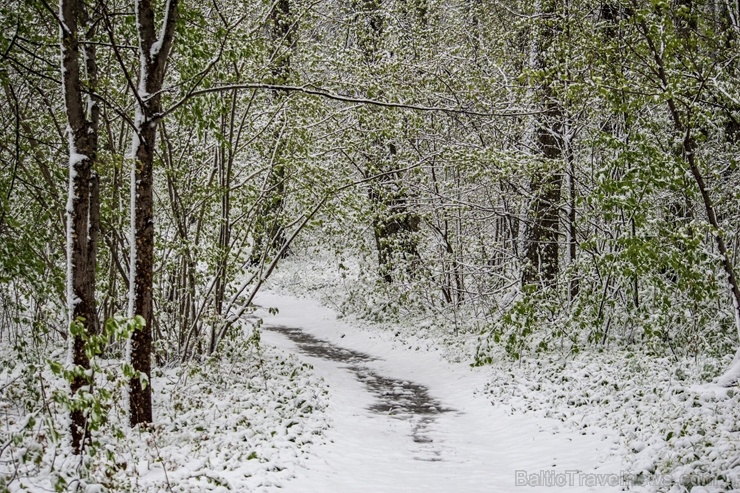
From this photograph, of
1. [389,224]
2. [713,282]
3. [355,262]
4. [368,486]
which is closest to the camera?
[368,486]

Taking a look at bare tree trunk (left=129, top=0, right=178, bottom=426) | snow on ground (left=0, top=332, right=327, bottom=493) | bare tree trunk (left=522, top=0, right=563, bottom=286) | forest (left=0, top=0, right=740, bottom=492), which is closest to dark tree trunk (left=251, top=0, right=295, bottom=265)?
Result: forest (left=0, top=0, right=740, bottom=492)

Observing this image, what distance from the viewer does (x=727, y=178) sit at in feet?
33.9

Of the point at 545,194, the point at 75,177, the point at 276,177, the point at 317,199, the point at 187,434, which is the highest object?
the point at 276,177

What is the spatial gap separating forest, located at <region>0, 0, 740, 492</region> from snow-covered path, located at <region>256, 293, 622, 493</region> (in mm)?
496

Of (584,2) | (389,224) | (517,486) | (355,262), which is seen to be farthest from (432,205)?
(355,262)

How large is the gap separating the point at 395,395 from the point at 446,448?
125 inches

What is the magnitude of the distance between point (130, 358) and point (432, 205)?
9.01 metres

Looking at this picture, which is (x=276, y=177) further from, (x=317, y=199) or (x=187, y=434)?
(x=187, y=434)

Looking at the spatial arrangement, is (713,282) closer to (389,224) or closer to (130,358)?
(130,358)

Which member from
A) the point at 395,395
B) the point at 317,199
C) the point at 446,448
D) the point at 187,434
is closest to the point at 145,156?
the point at 187,434

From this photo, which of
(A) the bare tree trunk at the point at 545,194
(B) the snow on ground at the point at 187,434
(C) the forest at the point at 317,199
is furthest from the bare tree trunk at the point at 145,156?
(A) the bare tree trunk at the point at 545,194

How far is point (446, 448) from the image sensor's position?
8141 millimetres

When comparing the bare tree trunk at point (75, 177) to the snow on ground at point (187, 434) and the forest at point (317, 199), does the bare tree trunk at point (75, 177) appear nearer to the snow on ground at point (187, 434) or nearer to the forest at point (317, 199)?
the forest at point (317, 199)

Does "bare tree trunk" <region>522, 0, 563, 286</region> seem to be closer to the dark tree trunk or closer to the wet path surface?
the wet path surface
